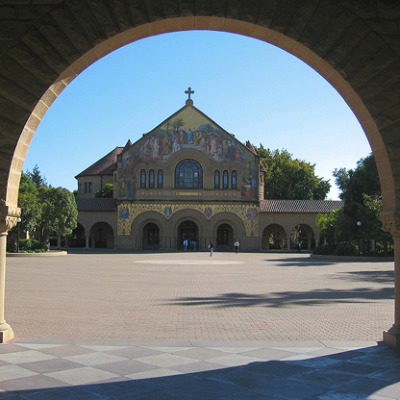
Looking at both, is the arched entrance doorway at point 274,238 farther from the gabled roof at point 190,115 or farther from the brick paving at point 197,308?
the brick paving at point 197,308

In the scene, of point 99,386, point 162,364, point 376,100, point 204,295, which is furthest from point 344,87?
point 204,295

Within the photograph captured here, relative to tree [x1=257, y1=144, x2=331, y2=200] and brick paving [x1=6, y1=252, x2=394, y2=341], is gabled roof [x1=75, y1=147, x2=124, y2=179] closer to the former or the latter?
tree [x1=257, y1=144, x2=331, y2=200]

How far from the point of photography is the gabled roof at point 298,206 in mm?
54938

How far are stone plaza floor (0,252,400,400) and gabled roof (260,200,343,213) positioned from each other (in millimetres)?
39347

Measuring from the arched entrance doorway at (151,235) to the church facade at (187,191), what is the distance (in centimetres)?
20

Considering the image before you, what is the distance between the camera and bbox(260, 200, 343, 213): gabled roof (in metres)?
54.9

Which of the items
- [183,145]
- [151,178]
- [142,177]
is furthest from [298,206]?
[142,177]

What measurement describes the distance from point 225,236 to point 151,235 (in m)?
8.27

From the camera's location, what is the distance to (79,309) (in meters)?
11.6

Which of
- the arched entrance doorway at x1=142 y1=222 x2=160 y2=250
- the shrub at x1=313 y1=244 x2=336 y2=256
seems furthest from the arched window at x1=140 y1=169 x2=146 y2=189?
the shrub at x1=313 y1=244 x2=336 y2=256

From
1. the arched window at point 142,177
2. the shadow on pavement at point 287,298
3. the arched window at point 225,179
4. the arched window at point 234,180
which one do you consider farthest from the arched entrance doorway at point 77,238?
the shadow on pavement at point 287,298

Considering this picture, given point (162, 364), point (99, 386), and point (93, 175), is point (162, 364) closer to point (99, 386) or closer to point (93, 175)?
point (99, 386)

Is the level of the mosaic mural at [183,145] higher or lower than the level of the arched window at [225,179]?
higher

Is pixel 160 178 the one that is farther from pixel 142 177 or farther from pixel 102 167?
pixel 102 167
